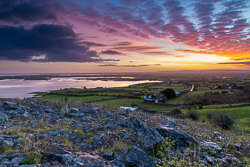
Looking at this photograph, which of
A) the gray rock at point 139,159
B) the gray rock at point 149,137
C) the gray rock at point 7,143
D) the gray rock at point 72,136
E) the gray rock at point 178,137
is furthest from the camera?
the gray rock at point 72,136

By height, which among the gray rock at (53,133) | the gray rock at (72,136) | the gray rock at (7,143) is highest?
the gray rock at (7,143)

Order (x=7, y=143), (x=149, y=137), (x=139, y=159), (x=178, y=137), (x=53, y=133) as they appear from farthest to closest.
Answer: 1. (x=53, y=133)
2. (x=178, y=137)
3. (x=149, y=137)
4. (x=7, y=143)
5. (x=139, y=159)

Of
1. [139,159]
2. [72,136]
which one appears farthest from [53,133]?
[139,159]

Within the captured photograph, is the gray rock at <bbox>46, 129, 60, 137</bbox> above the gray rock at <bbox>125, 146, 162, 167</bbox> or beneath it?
above

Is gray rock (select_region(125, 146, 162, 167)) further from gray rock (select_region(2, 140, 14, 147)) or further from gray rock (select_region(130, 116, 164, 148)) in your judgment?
gray rock (select_region(2, 140, 14, 147))

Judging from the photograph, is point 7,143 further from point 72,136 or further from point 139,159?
point 139,159

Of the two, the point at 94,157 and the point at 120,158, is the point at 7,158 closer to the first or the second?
the point at 94,157

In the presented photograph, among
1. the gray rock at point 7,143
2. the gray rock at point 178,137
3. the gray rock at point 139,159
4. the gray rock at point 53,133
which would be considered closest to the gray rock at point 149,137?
the gray rock at point 178,137

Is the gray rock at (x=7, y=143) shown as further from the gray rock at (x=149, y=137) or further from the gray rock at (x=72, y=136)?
the gray rock at (x=149, y=137)

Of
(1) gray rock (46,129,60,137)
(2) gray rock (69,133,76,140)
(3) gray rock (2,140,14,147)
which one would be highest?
(3) gray rock (2,140,14,147)

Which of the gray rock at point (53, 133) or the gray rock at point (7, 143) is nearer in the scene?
the gray rock at point (7, 143)

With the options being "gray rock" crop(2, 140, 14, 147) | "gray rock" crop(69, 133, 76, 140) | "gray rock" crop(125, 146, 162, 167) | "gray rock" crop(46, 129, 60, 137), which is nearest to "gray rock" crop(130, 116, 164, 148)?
"gray rock" crop(125, 146, 162, 167)

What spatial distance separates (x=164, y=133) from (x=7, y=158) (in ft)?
25.1

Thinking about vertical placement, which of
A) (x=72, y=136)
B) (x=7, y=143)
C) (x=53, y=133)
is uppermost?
(x=7, y=143)
